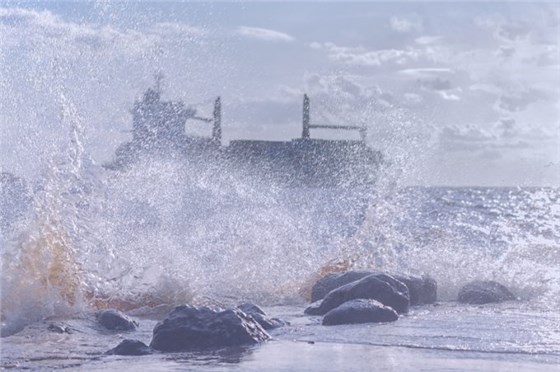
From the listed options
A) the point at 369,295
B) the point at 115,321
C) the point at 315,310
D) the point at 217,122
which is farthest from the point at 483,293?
the point at 217,122

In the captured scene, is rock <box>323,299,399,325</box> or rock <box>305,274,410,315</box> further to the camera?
rock <box>305,274,410,315</box>

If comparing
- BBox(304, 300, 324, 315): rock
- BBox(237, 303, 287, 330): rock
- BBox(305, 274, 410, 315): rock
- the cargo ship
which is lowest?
BBox(304, 300, 324, 315): rock

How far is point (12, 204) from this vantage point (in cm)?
2375

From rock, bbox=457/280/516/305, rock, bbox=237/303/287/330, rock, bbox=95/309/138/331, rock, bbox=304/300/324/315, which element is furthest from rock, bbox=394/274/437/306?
rock, bbox=95/309/138/331

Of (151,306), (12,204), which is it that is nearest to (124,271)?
(151,306)

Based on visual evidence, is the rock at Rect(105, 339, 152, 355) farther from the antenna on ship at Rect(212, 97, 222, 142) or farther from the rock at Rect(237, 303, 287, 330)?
the antenna on ship at Rect(212, 97, 222, 142)

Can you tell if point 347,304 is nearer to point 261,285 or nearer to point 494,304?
point 494,304

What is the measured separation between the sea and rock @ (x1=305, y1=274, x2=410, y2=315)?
0.20 meters

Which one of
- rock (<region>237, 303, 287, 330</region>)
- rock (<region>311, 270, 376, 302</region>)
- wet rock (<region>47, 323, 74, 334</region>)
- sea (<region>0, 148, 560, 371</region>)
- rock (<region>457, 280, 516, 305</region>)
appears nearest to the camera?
sea (<region>0, 148, 560, 371</region>)

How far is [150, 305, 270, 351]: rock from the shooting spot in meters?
8.28

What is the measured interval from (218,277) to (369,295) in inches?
155

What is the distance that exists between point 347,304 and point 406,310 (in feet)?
3.89

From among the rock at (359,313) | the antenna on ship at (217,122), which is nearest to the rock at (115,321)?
the rock at (359,313)

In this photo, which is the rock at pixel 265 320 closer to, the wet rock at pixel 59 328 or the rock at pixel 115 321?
the rock at pixel 115 321
